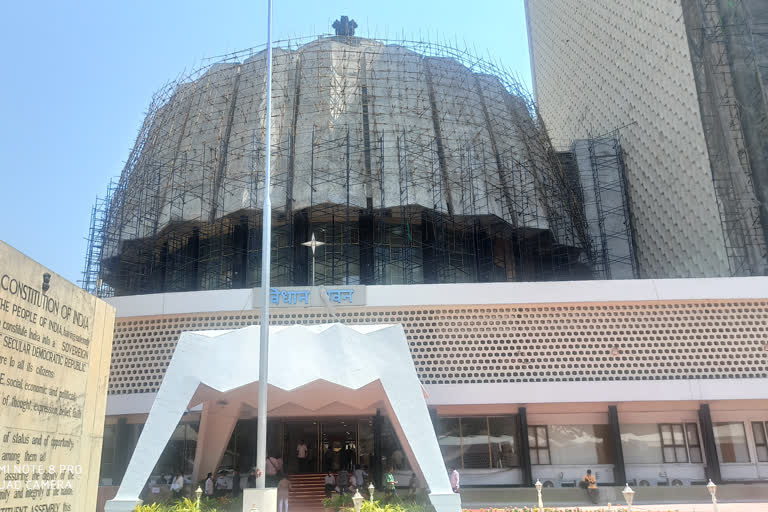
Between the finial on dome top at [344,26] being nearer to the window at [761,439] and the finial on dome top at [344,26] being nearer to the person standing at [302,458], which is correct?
the person standing at [302,458]

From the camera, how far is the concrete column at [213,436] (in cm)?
2308

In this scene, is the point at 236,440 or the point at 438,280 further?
the point at 438,280

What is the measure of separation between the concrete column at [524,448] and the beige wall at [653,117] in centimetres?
1103

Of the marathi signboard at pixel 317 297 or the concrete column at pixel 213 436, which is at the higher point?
the marathi signboard at pixel 317 297

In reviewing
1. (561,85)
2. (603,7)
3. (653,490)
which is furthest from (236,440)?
(561,85)

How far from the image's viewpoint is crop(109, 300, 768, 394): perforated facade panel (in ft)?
80.3

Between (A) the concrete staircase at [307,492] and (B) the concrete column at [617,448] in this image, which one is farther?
(B) the concrete column at [617,448]

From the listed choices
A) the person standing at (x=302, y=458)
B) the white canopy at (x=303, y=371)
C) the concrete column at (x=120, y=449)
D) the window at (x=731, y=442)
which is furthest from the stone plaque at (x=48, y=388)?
the window at (x=731, y=442)

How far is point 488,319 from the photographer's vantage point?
82.2 ft

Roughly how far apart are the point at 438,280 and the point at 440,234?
222 centimetres

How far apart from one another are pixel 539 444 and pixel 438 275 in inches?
333

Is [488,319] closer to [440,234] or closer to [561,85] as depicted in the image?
[440,234]

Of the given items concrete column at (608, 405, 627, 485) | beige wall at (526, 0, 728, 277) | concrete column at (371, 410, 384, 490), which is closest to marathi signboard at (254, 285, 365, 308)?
concrete column at (371, 410, 384, 490)

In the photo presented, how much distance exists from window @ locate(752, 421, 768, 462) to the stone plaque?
25.3 meters
